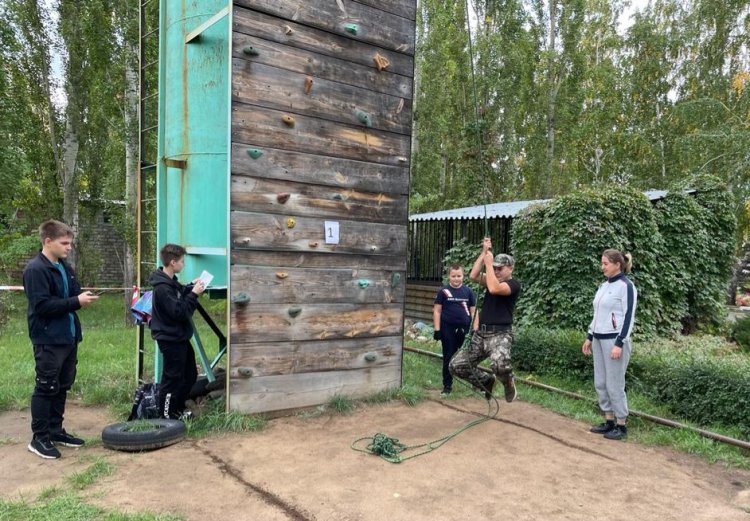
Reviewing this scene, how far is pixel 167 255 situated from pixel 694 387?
5636 mm

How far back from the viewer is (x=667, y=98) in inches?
933

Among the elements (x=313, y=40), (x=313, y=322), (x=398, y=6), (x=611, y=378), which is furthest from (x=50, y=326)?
(x=611, y=378)

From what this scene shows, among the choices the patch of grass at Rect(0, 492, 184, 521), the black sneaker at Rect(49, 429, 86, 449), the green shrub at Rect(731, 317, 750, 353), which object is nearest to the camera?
the patch of grass at Rect(0, 492, 184, 521)

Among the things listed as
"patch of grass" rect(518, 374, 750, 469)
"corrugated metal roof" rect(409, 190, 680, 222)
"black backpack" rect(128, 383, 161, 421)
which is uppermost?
"corrugated metal roof" rect(409, 190, 680, 222)

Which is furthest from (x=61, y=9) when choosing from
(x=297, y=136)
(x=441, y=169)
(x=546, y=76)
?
(x=546, y=76)

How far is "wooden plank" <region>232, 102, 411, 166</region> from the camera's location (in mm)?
5141

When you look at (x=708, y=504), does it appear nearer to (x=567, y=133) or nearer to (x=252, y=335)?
(x=252, y=335)

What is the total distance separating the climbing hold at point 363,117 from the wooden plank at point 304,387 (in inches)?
109

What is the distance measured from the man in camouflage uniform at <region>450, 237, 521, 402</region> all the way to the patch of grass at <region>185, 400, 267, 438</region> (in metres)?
2.24

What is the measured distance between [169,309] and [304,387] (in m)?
1.64

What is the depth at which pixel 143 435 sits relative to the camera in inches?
174

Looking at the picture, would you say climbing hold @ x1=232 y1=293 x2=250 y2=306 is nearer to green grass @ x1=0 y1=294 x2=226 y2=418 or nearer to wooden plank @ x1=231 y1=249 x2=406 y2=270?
wooden plank @ x1=231 y1=249 x2=406 y2=270

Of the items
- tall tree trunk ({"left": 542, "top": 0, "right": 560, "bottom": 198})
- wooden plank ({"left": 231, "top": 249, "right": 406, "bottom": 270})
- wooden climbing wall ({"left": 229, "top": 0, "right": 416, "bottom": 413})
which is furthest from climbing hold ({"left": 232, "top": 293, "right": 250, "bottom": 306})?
tall tree trunk ({"left": 542, "top": 0, "right": 560, "bottom": 198})

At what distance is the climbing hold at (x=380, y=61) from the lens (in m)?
6.10
